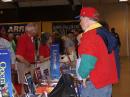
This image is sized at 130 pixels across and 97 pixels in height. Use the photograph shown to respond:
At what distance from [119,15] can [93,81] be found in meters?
19.9

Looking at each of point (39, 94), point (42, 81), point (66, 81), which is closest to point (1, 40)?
point (42, 81)

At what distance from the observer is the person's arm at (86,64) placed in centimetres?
323

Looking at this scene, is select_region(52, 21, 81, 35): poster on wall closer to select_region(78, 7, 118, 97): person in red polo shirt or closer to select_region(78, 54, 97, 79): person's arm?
select_region(78, 7, 118, 97): person in red polo shirt

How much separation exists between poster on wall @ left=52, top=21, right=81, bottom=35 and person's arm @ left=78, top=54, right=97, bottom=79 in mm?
19571

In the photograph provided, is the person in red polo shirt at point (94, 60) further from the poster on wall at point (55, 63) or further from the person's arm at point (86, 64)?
the poster on wall at point (55, 63)

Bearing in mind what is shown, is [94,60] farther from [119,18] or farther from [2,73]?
[119,18]

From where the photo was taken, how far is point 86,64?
3223 mm

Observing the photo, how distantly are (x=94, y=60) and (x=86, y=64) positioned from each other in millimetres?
89

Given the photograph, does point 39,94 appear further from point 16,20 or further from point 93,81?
point 16,20

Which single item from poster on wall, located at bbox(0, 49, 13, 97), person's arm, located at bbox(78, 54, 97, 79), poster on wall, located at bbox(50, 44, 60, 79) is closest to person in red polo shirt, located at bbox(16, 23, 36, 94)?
poster on wall, located at bbox(50, 44, 60, 79)

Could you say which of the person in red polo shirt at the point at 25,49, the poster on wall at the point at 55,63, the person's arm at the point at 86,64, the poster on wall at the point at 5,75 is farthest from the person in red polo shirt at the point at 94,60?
the person in red polo shirt at the point at 25,49

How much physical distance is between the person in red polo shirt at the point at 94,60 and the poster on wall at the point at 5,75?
675 millimetres

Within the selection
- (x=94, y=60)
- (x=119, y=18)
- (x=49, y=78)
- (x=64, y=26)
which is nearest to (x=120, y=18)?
(x=119, y=18)

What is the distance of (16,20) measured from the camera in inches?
983
